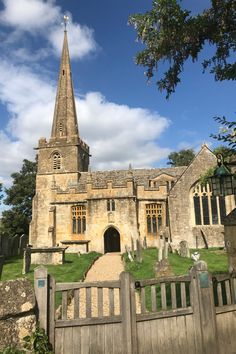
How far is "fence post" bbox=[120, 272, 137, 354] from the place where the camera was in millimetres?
4151

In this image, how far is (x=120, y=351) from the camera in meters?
4.18

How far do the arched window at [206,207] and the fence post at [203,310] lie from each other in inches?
819

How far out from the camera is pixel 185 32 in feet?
21.9

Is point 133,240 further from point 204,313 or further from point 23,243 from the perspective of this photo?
point 204,313

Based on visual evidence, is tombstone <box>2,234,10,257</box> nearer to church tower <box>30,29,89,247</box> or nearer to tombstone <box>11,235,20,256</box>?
tombstone <box>11,235,20,256</box>

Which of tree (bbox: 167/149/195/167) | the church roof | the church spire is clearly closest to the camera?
the church roof

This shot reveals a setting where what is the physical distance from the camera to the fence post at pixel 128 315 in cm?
415

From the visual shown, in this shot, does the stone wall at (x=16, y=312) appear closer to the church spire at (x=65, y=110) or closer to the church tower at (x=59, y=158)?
the church tower at (x=59, y=158)

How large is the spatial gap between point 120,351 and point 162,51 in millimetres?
6177

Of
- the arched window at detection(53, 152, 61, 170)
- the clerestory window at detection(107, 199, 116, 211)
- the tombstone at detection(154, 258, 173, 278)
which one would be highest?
the arched window at detection(53, 152, 61, 170)

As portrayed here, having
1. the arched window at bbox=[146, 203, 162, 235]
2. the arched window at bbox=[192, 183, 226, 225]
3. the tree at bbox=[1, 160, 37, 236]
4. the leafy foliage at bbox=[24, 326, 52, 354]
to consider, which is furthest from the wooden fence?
the tree at bbox=[1, 160, 37, 236]

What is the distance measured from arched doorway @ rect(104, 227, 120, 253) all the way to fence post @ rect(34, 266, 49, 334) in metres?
22.1

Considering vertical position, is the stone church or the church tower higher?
the church tower

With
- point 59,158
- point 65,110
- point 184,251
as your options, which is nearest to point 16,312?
point 184,251
